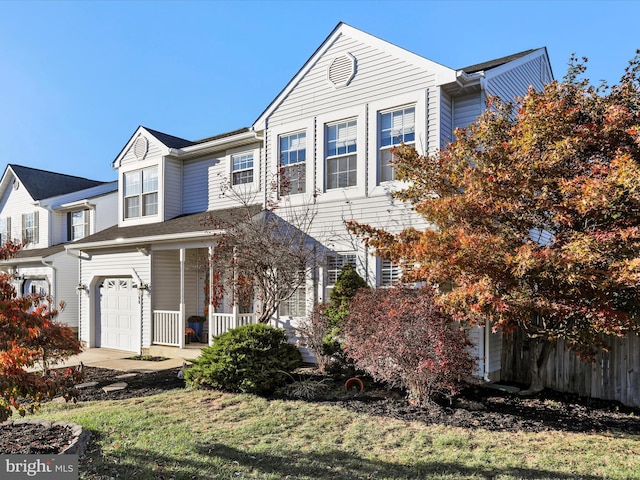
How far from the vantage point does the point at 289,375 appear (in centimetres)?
871

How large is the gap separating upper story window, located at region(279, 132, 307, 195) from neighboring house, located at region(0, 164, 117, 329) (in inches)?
439

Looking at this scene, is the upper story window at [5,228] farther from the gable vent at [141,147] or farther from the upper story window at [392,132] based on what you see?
the upper story window at [392,132]

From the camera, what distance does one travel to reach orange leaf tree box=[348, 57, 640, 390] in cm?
598

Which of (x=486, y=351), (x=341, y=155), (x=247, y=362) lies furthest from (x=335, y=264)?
(x=486, y=351)

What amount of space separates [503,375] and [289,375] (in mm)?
4653

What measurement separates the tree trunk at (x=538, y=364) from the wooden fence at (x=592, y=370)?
0.33m

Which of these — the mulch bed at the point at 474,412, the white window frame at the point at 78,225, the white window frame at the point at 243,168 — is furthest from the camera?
the white window frame at the point at 78,225

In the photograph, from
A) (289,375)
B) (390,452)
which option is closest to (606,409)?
(390,452)

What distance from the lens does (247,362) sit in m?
8.45

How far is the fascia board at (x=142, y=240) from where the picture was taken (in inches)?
481

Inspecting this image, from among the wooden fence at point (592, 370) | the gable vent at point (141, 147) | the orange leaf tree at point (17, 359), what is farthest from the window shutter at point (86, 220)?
the wooden fence at point (592, 370)

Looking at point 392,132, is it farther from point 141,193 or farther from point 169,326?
point 141,193

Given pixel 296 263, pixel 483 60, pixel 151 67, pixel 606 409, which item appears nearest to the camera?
pixel 606 409

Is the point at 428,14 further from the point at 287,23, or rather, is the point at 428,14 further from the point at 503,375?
the point at 503,375
